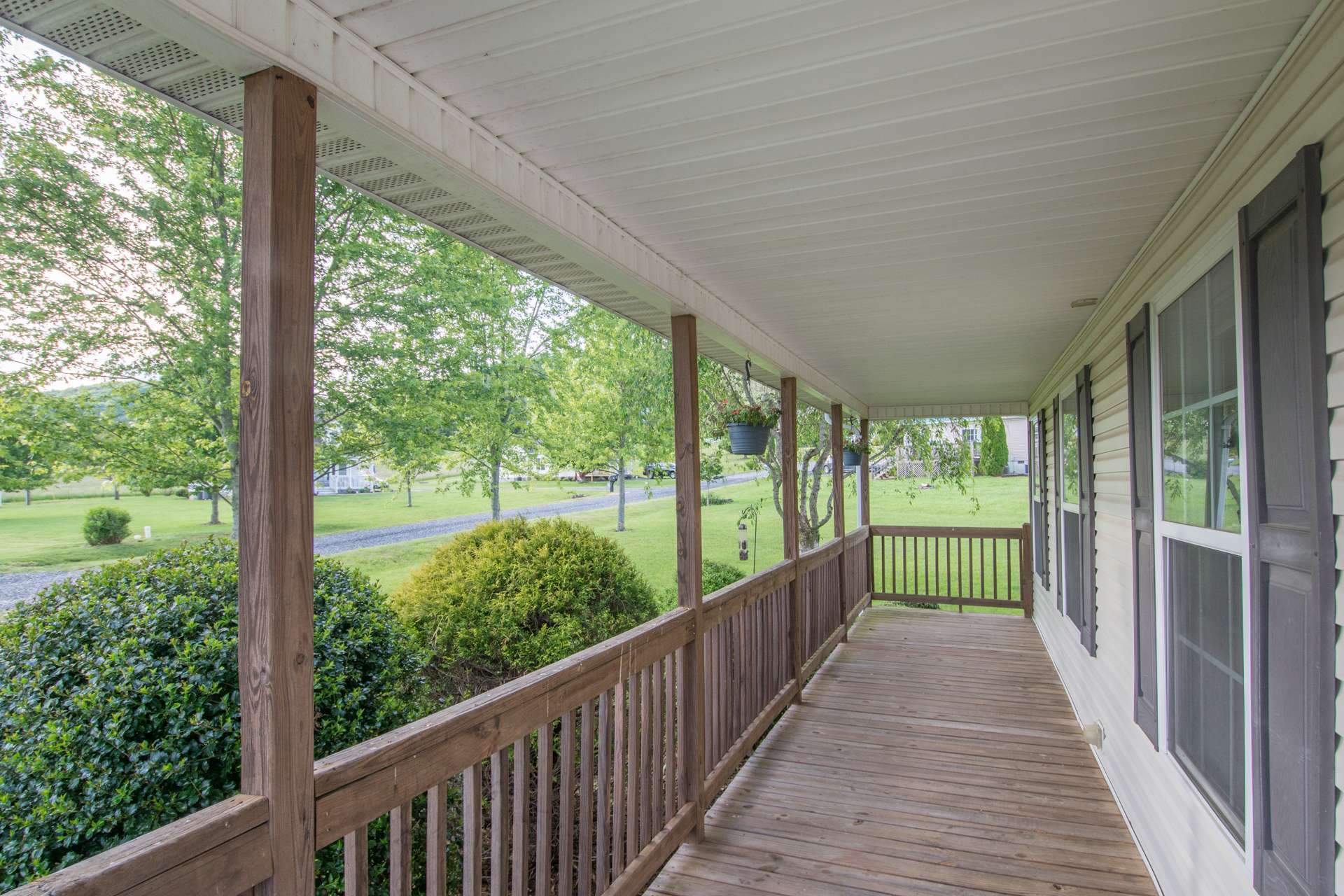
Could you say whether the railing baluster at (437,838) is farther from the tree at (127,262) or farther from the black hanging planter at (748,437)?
the tree at (127,262)

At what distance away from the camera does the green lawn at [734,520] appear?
341 inches

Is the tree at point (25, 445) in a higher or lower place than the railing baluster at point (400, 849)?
higher

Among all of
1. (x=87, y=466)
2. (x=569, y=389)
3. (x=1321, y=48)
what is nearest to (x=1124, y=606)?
(x=1321, y=48)

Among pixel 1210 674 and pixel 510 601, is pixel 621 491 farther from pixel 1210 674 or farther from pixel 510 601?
pixel 1210 674

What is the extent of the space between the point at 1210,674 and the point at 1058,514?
3.97 m

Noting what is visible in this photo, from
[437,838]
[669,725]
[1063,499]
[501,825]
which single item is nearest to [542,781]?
[501,825]

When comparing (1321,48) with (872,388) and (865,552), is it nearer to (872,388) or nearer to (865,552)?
(872,388)

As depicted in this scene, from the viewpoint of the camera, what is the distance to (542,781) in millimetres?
2082

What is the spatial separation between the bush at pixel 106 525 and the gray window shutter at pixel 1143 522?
6.85m

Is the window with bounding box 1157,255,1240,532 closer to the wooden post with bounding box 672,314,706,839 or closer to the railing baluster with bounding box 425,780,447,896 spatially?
the wooden post with bounding box 672,314,706,839

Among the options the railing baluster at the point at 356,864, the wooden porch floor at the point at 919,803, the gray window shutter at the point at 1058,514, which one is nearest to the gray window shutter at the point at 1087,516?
the wooden porch floor at the point at 919,803

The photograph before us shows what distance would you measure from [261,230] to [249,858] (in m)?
1.02

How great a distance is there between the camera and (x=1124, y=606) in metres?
3.36

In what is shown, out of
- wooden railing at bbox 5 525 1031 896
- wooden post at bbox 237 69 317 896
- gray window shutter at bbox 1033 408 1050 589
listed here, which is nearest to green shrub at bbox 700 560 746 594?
wooden railing at bbox 5 525 1031 896
